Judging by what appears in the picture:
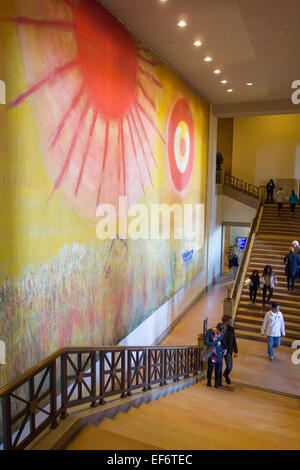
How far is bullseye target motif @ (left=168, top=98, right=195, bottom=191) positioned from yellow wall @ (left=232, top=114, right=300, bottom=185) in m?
8.62

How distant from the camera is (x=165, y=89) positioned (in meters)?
9.70

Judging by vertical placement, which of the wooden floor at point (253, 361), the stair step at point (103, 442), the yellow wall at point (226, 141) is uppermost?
the yellow wall at point (226, 141)

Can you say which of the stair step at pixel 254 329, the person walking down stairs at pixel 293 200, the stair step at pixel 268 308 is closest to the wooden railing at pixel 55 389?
the stair step at pixel 254 329

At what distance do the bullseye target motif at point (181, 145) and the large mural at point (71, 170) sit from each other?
3.81 feet

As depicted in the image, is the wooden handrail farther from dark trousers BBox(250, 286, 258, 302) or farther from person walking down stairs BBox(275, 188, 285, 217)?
person walking down stairs BBox(275, 188, 285, 217)

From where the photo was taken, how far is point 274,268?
1308 centimetres

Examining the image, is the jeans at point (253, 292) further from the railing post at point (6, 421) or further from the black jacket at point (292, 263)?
the railing post at point (6, 421)

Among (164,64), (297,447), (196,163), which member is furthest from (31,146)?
(196,163)

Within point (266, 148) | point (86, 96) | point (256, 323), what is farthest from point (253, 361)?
point (266, 148)

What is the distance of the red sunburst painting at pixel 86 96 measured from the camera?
4.84m

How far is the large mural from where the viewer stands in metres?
4.48
